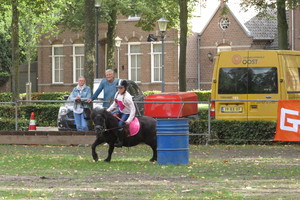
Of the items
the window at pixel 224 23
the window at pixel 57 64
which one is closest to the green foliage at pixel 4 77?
the window at pixel 57 64

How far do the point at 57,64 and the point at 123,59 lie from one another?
5.64 m

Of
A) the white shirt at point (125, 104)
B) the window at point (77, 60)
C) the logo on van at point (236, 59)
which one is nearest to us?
the white shirt at point (125, 104)

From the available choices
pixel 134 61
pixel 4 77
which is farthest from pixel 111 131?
pixel 4 77

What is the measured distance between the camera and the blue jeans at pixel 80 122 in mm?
23328

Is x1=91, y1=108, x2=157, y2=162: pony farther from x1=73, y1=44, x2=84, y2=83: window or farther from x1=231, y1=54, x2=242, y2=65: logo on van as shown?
x1=73, y1=44, x2=84, y2=83: window

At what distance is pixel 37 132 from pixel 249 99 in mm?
6126

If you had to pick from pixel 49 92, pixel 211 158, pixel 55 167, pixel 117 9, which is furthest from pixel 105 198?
pixel 49 92

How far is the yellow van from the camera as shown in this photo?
2359cm

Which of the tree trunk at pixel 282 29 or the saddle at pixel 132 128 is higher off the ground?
the tree trunk at pixel 282 29

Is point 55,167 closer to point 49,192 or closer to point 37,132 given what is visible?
point 49,192

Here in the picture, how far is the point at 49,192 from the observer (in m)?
11.4

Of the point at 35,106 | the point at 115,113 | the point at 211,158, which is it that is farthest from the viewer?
the point at 35,106

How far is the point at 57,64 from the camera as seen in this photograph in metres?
57.7

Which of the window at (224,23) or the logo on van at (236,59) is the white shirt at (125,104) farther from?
the window at (224,23)
